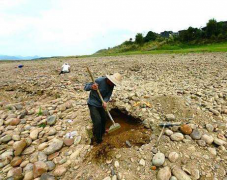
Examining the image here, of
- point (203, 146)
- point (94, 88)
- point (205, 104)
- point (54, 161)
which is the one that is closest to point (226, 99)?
point (205, 104)

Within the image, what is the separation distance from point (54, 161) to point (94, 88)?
1887 mm

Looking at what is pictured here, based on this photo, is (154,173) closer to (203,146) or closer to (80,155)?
(203,146)

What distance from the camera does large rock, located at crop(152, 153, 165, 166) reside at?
10.2 feet

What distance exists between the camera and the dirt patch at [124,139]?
348 centimetres

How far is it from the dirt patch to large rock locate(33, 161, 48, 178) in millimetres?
989

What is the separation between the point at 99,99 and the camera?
4.21 metres

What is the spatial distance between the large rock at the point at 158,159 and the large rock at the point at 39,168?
219 cm

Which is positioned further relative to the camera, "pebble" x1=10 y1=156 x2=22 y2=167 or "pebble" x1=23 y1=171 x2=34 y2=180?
"pebble" x1=10 y1=156 x2=22 y2=167

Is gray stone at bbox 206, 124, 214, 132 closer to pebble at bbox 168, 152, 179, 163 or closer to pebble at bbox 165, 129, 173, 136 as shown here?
pebble at bbox 165, 129, 173, 136

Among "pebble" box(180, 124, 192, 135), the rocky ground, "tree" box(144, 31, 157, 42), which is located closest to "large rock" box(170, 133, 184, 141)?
the rocky ground

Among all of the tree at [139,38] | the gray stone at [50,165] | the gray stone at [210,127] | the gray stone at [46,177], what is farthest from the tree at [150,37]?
the gray stone at [46,177]

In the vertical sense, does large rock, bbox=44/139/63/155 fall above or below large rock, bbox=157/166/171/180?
above

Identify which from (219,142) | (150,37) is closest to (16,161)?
(219,142)

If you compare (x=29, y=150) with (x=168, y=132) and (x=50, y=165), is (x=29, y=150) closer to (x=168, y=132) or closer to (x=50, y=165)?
(x=50, y=165)
